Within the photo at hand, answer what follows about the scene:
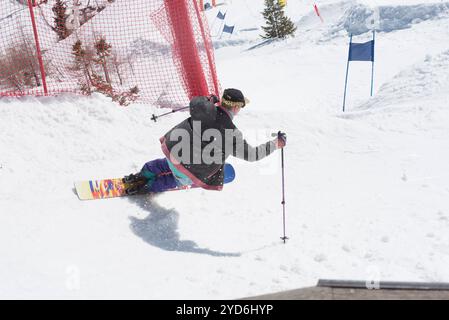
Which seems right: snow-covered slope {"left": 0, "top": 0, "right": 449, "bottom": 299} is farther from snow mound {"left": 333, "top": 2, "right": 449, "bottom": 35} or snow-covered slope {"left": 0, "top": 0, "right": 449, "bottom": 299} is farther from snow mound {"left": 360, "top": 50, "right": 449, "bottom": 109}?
snow mound {"left": 333, "top": 2, "right": 449, "bottom": 35}

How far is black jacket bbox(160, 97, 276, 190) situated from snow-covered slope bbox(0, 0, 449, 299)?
58cm

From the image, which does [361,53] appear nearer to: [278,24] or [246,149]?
[246,149]

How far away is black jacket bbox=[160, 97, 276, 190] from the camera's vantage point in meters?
4.63

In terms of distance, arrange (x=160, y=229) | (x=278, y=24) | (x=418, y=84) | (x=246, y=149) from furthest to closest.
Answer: (x=278, y=24) → (x=418, y=84) → (x=160, y=229) → (x=246, y=149)

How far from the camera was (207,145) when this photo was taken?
4.74m

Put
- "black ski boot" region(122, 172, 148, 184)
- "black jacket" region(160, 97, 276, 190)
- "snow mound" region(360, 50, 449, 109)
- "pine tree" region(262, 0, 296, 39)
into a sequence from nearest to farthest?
1. "black jacket" region(160, 97, 276, 190)
2. "black ski boot" region(122, 172, 148, 184)
3. "snow mound" region(360, 50, 449, 109)
4. "pine tree" region(262, 0, 296, 39)

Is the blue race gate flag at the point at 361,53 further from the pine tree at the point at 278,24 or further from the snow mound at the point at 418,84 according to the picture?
the pine tree at the point at 278,24

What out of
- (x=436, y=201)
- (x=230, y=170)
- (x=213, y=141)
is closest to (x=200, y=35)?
(x=230, y=170)

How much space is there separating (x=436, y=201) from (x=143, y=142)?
4.07m

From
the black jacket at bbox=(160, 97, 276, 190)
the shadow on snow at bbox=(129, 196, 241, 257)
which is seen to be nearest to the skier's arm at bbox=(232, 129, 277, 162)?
the black jacket at bbox=(160, 97, 276, 190)

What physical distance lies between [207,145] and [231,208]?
3.23 ft

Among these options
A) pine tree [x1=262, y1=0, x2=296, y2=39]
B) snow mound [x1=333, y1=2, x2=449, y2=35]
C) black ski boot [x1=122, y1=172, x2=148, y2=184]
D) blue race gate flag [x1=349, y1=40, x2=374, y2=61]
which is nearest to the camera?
black ski boot [x1=122, y1=172, x2=148, y2=184]

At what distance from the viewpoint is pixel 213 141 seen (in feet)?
Result: 15.5

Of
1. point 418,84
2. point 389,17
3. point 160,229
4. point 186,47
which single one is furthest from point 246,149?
point 389,17
